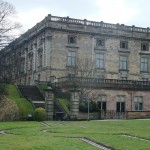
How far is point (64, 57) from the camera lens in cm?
6600

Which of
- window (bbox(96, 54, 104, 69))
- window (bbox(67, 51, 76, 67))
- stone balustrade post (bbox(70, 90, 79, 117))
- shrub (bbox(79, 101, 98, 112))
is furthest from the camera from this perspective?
window (bbox(96, 54, 104, 69))

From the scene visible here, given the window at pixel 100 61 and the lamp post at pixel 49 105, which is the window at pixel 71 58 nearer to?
the window at pixel 100 61

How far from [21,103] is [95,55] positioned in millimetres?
25954

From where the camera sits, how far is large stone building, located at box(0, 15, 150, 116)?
59406 mm

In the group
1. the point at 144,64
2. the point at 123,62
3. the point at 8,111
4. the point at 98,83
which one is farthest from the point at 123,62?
the point at 8,111

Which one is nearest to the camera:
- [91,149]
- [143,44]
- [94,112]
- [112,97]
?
[91,149]

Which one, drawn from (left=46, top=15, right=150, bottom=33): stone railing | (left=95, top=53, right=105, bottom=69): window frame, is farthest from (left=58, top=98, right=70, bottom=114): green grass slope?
(left=95, top=53, right=105, bottom=69): window frame

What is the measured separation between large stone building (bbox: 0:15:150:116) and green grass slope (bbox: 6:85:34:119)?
7.94 meters

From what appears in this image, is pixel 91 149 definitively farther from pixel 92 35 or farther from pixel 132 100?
pixel 92 35

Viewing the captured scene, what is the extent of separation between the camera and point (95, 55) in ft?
225

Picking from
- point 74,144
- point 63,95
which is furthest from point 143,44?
point 74,144

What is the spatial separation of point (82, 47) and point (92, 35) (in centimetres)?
267

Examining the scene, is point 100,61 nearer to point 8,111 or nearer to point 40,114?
point 40,114

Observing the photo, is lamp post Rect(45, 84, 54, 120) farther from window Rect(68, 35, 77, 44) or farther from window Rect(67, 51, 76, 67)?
window Rect(68, 35, 77, 44)
